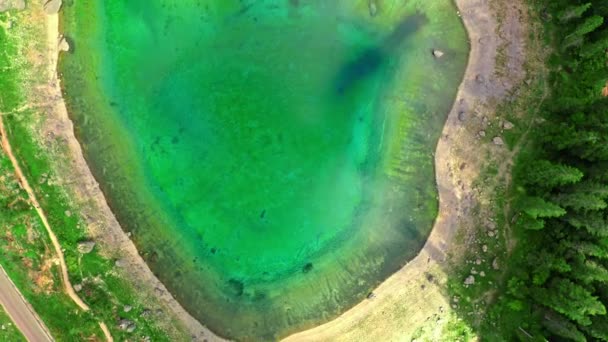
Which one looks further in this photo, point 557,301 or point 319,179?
point 319,179

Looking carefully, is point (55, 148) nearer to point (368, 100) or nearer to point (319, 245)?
point (319, 245)

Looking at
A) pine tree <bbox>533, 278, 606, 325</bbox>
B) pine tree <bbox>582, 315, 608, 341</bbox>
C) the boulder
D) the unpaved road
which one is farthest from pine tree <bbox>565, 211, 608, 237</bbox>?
the unpaved road

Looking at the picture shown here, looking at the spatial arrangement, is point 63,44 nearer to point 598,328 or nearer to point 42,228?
point 42,228

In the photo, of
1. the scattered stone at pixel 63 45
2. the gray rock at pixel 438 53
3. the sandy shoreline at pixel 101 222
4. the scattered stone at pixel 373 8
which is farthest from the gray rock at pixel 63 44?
the gray rock at pixel 438 53

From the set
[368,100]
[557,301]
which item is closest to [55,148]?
[368,100]

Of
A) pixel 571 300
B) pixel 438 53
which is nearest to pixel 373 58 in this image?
pixel 438 53

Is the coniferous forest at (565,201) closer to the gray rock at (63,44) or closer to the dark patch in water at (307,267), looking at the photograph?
the dark patch in water at (307,267)
